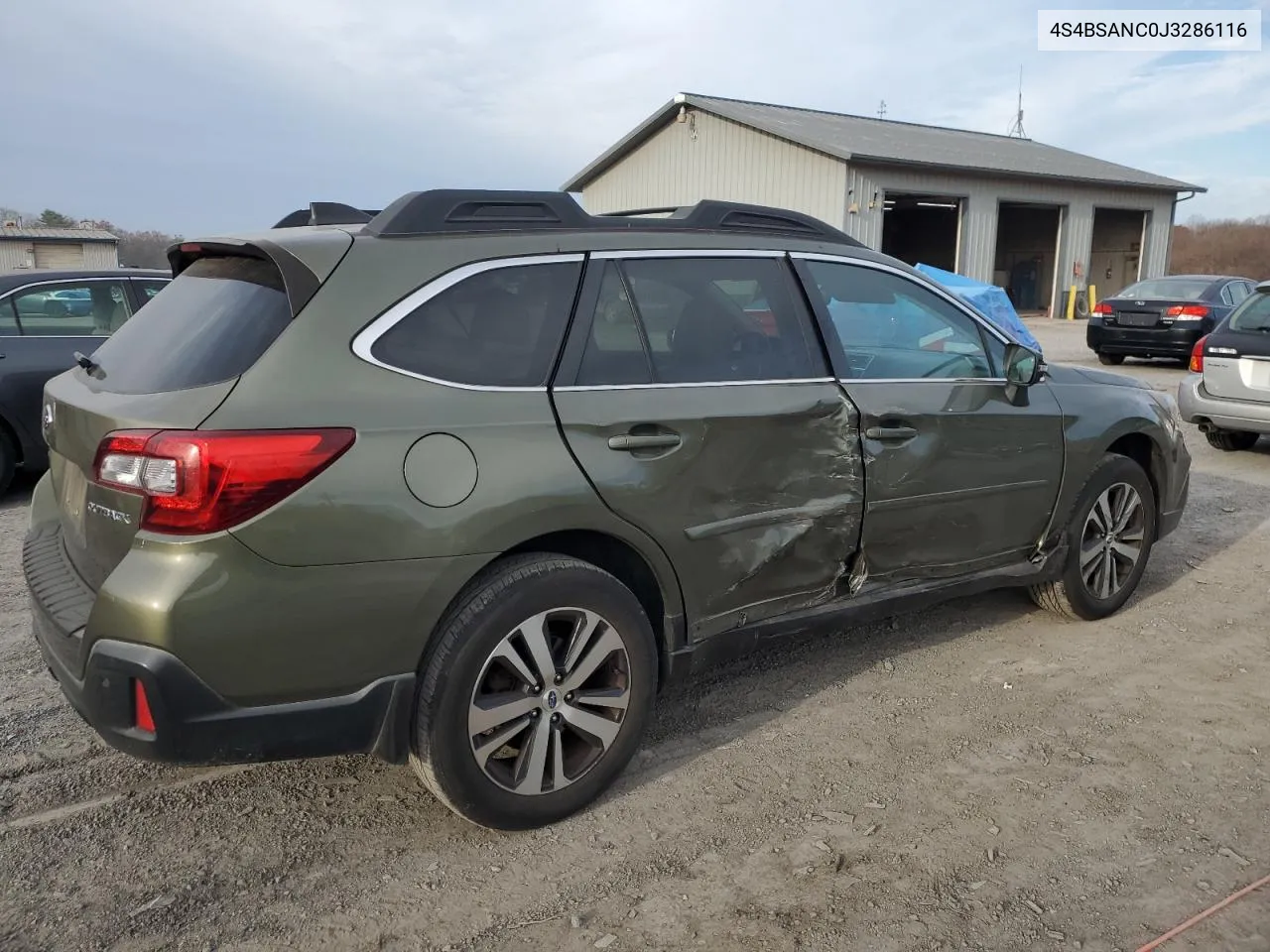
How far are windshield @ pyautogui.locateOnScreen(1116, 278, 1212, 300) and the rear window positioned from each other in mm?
15572

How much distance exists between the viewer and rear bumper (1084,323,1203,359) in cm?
1493

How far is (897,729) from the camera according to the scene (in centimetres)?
353

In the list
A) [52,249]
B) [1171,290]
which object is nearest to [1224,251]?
[1171,290]

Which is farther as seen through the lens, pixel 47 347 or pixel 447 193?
pixel 47 347

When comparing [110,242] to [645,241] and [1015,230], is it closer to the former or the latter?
[1015,230]

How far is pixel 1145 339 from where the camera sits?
15.3 m

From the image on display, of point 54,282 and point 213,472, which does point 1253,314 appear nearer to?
point 213,472

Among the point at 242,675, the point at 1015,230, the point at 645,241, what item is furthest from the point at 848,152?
the point at 242,675

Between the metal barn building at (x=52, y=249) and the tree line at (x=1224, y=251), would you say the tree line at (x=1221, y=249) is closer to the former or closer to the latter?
the tree line at (x=1224, y=251)

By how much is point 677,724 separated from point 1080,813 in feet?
4.31

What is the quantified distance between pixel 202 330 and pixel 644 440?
49.7 inches

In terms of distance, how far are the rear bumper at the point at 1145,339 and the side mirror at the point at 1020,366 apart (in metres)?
12.7

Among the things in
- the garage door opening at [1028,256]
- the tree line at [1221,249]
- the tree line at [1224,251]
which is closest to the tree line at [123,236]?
the tree line at [1221,249]

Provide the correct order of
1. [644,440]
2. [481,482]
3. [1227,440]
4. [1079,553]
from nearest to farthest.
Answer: [481,482] < [644,440] < [1079,553] < [1227,440]
